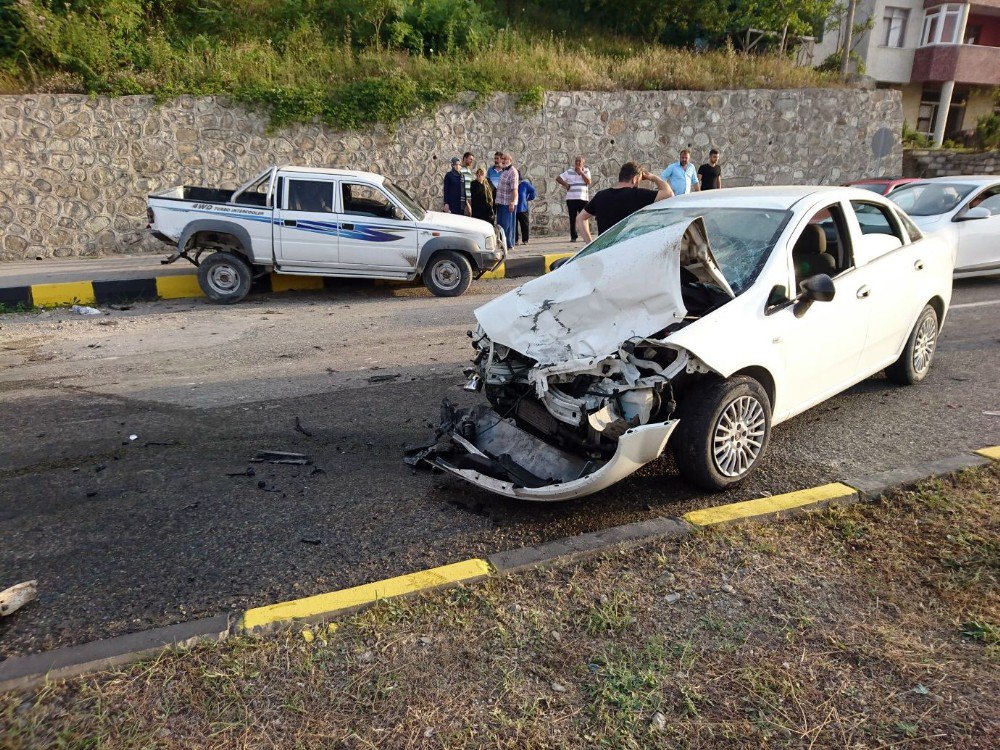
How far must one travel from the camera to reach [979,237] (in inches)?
403

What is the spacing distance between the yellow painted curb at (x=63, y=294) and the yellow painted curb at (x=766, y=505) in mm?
9678

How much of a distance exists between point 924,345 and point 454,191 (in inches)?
384

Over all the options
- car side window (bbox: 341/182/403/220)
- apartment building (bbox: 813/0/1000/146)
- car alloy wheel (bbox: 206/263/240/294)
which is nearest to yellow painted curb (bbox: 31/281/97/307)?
car alloy wheel (bbox: 206/263/240/294)

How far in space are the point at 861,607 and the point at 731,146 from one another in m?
18.4

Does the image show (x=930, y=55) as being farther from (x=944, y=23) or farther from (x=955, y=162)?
(x=955, y=162)

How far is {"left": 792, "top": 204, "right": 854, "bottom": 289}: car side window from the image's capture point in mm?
4740

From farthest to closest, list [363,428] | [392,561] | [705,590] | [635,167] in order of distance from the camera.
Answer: [635,167]
[363,428]
[392,561]
[705,590]

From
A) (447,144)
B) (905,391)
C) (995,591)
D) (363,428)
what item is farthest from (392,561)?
(447,144)

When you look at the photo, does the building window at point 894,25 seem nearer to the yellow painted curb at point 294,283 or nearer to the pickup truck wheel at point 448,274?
the pickup truck wheel at point 448,274

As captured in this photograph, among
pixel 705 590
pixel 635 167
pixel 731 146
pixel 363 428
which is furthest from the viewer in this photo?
pixel 731 146

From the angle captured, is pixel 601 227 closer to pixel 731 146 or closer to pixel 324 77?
pixel 324 77

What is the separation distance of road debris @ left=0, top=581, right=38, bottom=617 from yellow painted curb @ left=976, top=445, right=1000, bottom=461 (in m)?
5.43

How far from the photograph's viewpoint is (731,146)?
1919cm

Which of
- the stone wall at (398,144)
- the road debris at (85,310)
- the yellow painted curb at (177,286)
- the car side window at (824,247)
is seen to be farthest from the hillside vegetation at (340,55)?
the car side window at (824,247)
